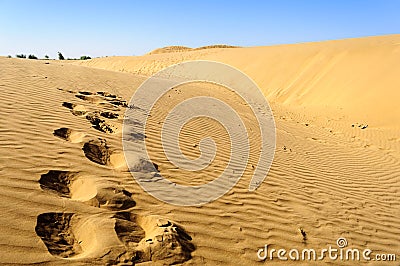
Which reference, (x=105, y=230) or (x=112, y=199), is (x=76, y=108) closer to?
(x=112, y=199)

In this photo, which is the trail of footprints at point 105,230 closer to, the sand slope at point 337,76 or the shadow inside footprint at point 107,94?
the shadow inside footprint at point 107,94

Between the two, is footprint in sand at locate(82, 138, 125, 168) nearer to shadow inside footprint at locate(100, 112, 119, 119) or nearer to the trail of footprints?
the trail of footprints

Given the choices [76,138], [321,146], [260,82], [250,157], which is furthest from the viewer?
[260,82]

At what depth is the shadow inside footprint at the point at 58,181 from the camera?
2.96 m

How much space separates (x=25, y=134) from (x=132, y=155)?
4.39 ft

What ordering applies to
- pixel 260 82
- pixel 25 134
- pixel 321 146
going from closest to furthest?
pixel 25 134, pixel 321 146, pixel 260 82

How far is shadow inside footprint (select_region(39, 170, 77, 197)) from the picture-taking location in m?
2.96

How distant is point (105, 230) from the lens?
2547mm

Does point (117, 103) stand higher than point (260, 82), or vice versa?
point (260, 82)

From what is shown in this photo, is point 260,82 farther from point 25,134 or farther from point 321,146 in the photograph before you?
point 25,134

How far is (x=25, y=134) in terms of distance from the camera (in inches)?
155

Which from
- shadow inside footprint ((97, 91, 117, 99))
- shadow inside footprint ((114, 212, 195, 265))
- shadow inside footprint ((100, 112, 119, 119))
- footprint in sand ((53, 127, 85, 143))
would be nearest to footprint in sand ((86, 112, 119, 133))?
shadow inside footprint ((100, 112, 119, 119))

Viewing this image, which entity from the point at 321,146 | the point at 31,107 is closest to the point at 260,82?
the point at 321,146

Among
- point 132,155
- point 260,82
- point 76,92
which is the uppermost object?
point 260,82
